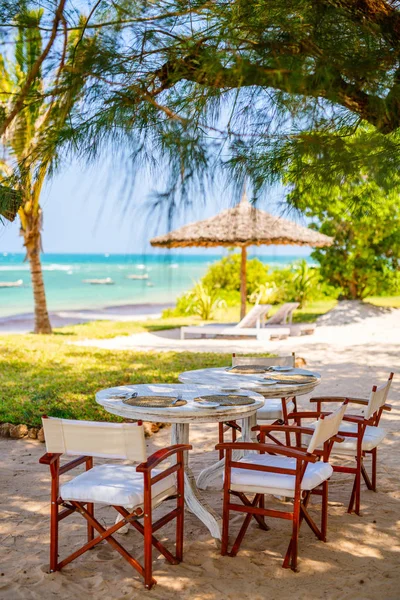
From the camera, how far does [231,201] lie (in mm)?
3109

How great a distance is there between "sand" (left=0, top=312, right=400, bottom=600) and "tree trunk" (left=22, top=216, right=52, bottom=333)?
8.85 meters

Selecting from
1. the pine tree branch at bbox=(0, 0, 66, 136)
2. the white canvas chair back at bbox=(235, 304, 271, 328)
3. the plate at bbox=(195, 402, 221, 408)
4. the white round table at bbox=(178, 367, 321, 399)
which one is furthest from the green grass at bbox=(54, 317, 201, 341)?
the pine tree branch at bbox=(0, 0, 66, 136)

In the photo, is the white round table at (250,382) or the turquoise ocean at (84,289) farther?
the turquoise ocean at (84,289)

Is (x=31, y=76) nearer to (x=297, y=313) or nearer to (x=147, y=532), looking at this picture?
(x=147, y=532)

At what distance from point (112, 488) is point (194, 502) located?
0.84 metres

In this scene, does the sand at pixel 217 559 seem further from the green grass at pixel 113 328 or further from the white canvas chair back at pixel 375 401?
the green grass at pixel 113 328

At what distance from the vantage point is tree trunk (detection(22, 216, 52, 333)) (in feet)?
44.8

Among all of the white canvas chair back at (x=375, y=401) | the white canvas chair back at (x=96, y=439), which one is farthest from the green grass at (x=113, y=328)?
the white canvas chair back at (x=96, y=439)

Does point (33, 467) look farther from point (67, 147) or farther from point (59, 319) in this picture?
point (59, 319)

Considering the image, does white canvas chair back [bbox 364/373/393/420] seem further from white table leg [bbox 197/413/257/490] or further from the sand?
white table leg [bbox 197/413/257/490]

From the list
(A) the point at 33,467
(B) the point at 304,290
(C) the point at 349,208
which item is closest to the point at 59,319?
(B) the point at 304,290

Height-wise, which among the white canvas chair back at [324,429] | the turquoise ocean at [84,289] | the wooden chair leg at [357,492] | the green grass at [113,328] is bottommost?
the turquoise ocean at [84,289]

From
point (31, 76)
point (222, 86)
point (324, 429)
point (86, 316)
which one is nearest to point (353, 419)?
point (324, 429)

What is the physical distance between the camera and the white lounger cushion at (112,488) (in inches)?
129
